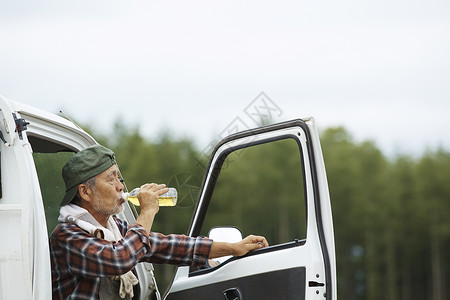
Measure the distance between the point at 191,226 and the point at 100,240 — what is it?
0.82 metres

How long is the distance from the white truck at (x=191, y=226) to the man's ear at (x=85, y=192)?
0.25m

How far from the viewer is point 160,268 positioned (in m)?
36.2

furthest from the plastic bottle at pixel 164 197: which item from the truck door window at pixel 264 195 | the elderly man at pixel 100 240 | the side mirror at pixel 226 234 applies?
the truck door window at pixel 264 195

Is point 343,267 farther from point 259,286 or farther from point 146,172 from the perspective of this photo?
point 259,286

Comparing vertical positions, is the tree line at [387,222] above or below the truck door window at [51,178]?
above

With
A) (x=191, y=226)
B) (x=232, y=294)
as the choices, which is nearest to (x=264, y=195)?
(x=191, y=226)

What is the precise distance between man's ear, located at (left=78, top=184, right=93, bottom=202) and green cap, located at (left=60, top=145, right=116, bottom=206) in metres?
0.02

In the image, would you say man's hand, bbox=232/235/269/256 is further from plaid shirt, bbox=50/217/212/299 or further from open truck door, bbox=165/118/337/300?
plaid shirt, bbox=50/217/212/299

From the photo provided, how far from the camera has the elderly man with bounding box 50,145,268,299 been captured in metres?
3.38

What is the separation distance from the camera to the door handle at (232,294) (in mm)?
3676

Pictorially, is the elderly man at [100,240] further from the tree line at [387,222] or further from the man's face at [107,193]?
the tree line at [387,222]

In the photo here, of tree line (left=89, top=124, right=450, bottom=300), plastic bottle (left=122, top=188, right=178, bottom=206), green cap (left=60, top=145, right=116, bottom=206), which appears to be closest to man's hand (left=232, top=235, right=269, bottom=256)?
plastic bottle (left=122, top=188, right=178, bottom=206)

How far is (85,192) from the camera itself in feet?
11.9

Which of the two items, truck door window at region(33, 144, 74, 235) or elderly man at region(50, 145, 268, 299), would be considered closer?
elderly man at region(50, 145, 268, 299)
